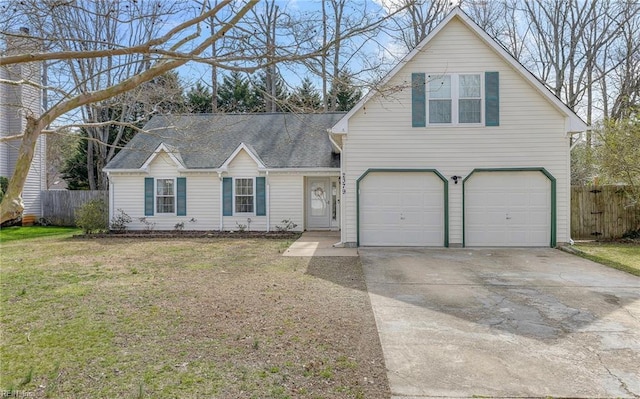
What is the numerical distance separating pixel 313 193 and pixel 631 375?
43.1ft

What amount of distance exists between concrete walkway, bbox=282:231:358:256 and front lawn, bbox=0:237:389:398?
155 centimetres

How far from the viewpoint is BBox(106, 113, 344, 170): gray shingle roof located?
51.6 ft

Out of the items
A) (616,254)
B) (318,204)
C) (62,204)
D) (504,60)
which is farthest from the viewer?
(62,204)

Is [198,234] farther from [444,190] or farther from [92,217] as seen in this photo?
[444,190]

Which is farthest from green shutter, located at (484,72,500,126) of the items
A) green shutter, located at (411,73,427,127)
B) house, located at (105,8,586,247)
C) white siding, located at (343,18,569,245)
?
green shutter, located at (411,73,427,127)

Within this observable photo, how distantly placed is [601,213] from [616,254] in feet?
12.3

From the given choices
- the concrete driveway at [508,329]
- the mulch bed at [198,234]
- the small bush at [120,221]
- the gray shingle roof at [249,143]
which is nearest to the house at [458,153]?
the concrete driveway at [508,329]

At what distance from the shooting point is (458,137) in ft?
37.6

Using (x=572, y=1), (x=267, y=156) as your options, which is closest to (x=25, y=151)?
(x=267, y=156)

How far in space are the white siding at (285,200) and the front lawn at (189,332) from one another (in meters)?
6.68

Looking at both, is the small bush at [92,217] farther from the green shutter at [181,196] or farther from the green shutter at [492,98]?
the green shutter at [492,98]

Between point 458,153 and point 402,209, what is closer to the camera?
point 458,153

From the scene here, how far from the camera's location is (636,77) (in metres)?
22.1

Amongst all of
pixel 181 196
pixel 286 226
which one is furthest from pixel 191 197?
pixel 286 226
